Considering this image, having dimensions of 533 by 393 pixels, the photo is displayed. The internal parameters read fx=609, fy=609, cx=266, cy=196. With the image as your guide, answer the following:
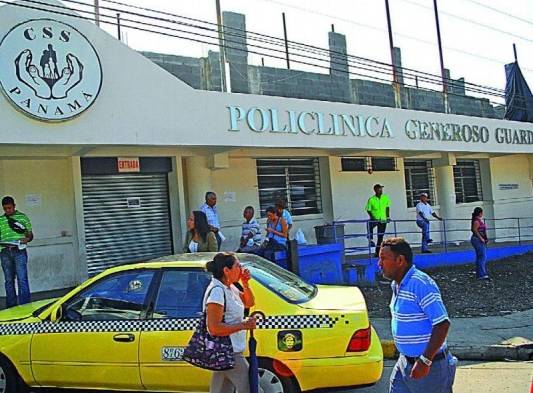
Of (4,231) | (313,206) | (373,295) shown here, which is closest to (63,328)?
(4,231)

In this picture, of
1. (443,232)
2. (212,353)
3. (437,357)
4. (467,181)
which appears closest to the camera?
(437,357)

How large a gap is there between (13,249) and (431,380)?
714 cm

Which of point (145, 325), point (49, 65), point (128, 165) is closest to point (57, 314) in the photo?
point (145, 325)

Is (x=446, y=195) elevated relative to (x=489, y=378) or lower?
elevated

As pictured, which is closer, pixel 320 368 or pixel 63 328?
pixel 320 368

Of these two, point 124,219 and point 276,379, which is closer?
point 276,379

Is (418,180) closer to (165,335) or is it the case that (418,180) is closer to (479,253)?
(479,253)

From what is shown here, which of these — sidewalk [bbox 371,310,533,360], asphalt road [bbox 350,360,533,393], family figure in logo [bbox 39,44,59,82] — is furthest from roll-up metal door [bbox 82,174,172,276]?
asphalt road [bbox 350,360,533,393]

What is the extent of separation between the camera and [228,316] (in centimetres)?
426

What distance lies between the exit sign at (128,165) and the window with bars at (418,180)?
9620mm

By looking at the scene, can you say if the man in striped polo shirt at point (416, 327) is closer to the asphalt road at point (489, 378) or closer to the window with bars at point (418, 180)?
the asphalt road at point (489, 378)

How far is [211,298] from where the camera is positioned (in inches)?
165

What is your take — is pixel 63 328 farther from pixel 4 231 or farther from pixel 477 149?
pixel 477 149

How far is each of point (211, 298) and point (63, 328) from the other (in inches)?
75.3
